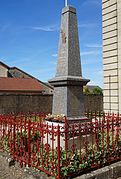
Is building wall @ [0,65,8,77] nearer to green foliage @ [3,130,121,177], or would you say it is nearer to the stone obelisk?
the stone obelisk

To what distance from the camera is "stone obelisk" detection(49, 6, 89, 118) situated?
6297 mm

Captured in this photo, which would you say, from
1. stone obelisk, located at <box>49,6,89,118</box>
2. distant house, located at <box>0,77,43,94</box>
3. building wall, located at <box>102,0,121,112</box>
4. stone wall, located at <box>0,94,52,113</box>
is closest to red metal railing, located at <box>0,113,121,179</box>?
stone obelisk, located at <box>49,6,89,118</box>

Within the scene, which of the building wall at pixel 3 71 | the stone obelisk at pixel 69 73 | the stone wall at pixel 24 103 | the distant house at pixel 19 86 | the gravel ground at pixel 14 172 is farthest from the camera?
the building wall at pixel 3 71

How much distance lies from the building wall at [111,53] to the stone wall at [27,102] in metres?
10.5

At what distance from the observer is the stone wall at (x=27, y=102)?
17.7 metres

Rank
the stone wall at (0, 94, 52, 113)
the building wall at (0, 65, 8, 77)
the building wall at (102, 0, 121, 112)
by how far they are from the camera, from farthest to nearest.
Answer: the building wall at (0, 65, 8, 77), the stone wall at (0, 94, 52, 113), the building wall at (102, 0, 121, 112)

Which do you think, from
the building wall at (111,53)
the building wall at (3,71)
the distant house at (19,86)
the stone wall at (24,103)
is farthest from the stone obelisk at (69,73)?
the building wall at (3,71)

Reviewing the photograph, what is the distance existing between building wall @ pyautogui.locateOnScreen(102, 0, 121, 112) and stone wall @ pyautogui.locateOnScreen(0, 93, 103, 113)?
413 inches

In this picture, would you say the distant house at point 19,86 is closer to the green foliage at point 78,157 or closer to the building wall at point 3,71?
the building wall at point 3,71

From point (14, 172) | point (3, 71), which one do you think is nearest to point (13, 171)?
point (14, 172)

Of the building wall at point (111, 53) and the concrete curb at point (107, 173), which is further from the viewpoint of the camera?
the building wall at point (111, 53)

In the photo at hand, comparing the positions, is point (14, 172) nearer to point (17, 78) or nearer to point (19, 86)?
point (19, 86)

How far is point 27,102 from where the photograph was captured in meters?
18.9

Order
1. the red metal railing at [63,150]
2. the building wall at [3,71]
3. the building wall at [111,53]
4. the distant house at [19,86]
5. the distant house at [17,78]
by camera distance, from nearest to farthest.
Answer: the red metal railing at [63,150] < the building wall at [111,53] < the distant house at [19,86] < the distant house at [17,78] < the building wall at [3,71]
